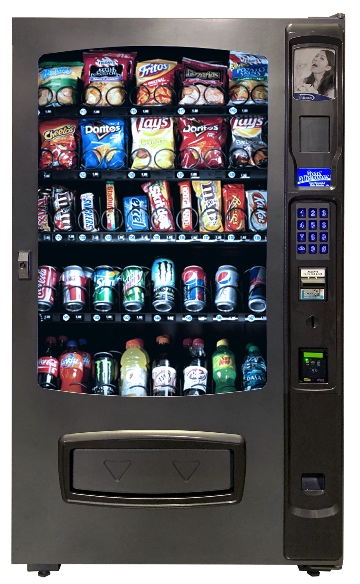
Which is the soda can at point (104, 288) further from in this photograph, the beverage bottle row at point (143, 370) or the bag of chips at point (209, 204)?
the bag of chips at point (209, 204)

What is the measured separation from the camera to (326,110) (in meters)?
3.04

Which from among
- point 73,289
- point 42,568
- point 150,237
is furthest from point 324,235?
point 42,568

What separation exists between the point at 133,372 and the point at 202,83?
1.23m

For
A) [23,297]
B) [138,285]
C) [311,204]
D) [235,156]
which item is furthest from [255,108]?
[23,297]

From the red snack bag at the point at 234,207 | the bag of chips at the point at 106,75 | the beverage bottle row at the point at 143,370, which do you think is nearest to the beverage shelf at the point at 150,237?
the red snack bag at the point at 234,207

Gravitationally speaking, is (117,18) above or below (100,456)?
above

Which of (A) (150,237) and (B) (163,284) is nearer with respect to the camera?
(A) (150,237)

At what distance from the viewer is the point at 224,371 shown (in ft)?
10.7

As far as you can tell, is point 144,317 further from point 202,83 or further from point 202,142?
point 202,83

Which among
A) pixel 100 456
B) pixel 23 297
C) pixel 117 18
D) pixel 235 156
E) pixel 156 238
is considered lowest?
pixel 100 456

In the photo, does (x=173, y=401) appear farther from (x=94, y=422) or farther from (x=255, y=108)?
(x=255, y=108)

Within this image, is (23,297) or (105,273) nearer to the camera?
(23,297)

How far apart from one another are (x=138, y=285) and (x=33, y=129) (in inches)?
29.8

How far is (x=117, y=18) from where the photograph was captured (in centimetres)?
305
